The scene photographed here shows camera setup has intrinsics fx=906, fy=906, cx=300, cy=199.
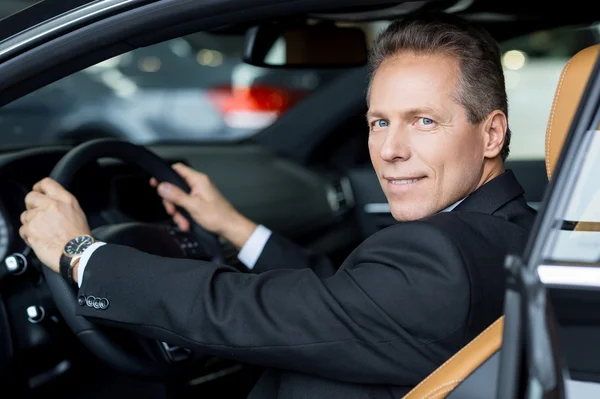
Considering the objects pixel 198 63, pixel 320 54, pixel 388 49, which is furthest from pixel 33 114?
pixel 388 49

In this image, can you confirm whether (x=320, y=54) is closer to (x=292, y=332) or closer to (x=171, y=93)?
(x=292, y=332)

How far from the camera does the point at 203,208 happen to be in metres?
2.31

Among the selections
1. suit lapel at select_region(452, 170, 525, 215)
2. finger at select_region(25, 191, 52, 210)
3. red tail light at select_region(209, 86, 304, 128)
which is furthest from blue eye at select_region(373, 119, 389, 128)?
red tail light at select_region(209, 86, 304, 128)

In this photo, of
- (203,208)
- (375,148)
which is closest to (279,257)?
(203,208)

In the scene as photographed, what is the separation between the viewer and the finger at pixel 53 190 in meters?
1.79

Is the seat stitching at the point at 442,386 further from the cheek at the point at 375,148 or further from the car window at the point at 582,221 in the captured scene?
the cheek at the point at 375,148

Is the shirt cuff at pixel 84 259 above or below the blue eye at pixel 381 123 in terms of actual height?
below

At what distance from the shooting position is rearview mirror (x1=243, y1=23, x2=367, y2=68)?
8.14 feet

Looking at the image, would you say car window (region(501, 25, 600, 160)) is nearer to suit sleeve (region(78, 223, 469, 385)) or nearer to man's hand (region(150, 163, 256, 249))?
suit sleeve (region(78, 223, 469, 385))

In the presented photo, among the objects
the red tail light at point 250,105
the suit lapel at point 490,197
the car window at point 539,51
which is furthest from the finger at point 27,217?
the red tail light at point 250,105

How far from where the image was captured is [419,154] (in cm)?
161

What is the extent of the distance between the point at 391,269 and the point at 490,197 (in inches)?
10.6

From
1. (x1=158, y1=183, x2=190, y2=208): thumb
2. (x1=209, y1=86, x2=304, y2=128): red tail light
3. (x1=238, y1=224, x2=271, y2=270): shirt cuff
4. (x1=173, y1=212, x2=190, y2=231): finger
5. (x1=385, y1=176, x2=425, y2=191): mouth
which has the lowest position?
(x1=209, y1=86, x2=304, y2=128): red tail light

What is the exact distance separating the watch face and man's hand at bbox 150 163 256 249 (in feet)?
1.80
